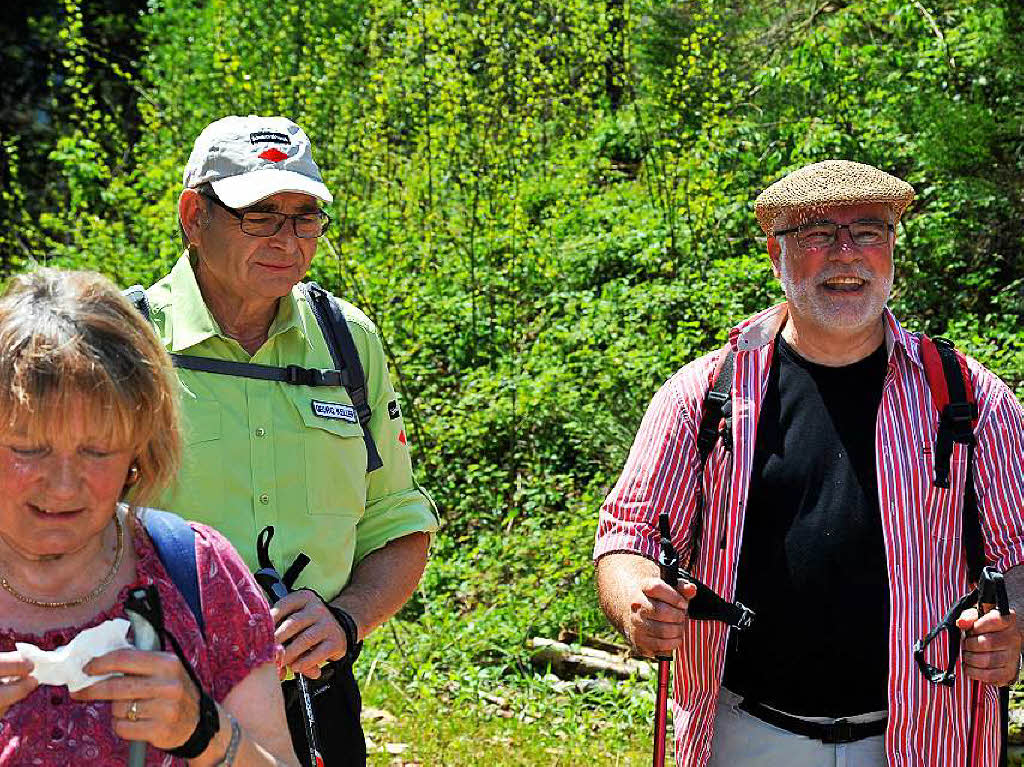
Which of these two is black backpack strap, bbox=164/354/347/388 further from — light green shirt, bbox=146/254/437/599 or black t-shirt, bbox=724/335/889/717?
black t-shirt, bbox=724/335/889/717

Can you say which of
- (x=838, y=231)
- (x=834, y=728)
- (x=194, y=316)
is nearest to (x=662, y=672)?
(x=834, y=728)

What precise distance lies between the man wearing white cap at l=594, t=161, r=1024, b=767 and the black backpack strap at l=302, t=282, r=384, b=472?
0.61 metres

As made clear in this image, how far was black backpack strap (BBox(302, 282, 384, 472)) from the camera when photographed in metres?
3.10

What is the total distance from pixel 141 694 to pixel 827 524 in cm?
174

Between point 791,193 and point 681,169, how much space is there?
20.4 feet

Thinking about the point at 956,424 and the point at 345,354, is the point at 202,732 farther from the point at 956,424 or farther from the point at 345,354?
the point at 956,424

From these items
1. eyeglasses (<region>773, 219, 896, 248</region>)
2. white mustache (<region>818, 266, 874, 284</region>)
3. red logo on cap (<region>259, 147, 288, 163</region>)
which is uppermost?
red logo on cap (<region>259, 147, 288, 163</region>)

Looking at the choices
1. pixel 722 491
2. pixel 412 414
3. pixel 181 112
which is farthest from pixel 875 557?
pixel 181 112

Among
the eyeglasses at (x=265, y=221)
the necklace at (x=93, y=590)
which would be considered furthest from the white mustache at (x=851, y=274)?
the necklace at (x=93, y=590)

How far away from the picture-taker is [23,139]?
557 inches

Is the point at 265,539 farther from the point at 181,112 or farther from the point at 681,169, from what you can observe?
the point at 181,112

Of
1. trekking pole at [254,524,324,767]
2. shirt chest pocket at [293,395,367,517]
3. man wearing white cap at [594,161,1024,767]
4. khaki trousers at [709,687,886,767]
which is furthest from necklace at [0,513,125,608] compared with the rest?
khaki trousers at [709,687,886,767]

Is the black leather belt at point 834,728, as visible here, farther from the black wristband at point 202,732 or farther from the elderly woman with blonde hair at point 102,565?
the black wristband at point 202,732

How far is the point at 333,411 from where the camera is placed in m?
3.02
